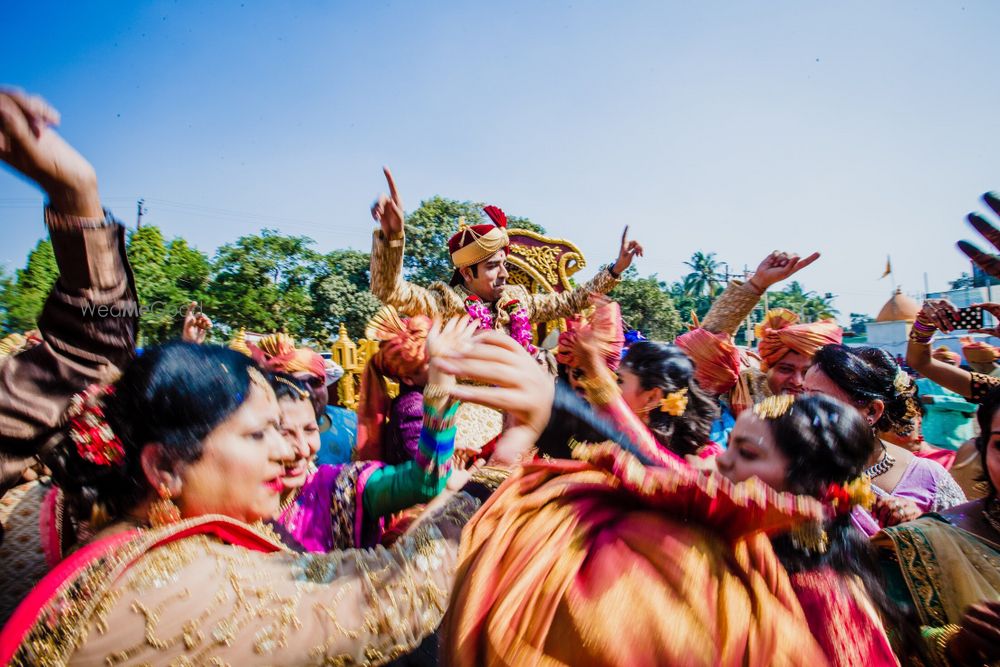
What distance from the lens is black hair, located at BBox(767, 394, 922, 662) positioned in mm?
1468

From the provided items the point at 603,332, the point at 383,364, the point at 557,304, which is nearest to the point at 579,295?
the point at 557,304

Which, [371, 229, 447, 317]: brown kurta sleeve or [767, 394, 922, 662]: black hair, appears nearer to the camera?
[767, 394, 922, 662]: black hair

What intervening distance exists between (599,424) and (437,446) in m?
0.50

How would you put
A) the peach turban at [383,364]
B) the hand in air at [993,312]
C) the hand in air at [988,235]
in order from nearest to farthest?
the hand in air at [988,235] → the peach turban at [383,364] → the hand in air at [993,312]

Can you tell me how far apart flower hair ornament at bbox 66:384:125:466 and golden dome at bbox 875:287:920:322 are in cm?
2509

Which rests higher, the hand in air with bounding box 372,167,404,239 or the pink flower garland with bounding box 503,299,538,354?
the hand in air with bounding box 372,167,404,239

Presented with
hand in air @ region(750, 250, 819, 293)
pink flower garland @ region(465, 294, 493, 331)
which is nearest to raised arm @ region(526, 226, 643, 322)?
pink flower garland @ region(465, 294, 493, 331)

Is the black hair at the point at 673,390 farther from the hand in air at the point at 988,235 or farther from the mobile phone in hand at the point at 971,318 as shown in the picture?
the mobile phone in hand at the point at 971,318

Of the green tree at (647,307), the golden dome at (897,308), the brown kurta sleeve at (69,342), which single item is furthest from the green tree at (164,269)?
the golden dome at (897,308)

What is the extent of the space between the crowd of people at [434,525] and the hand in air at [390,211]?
3.75ft

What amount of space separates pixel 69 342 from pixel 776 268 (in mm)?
3853

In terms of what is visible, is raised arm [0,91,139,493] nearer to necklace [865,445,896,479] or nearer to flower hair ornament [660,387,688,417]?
flower hair ornament [660,387,688,417]

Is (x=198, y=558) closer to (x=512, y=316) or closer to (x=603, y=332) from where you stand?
(x=603, y=332)

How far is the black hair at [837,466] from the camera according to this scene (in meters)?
1.47
